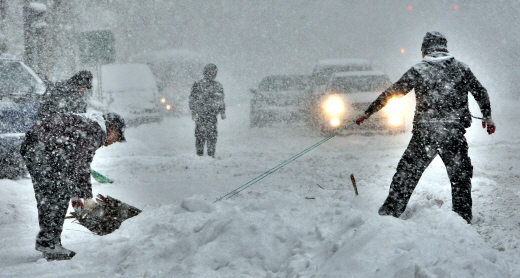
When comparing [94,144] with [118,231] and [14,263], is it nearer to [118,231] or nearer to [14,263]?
[118,231]

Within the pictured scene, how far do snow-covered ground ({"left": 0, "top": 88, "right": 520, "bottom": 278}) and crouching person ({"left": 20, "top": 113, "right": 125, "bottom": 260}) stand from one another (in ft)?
0.83

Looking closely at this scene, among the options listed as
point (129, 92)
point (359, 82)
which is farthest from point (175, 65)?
point (359, 82)

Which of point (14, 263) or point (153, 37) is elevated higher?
point (153, 37)

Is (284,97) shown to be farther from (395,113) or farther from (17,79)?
(17,79)

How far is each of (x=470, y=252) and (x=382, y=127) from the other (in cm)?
923

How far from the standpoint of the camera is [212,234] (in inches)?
167

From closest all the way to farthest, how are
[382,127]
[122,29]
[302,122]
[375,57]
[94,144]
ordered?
1. [94,144]
2. [382,127]
3. [302,122]
4. [375,57]
5. [122,29]

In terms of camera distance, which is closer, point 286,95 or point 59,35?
point 286,95

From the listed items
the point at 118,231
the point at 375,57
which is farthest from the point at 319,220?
the point at 375,57

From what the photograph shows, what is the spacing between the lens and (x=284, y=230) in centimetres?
419

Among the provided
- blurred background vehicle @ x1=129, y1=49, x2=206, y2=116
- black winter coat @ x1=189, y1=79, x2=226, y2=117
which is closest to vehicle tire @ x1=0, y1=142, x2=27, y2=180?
black winter coat @ x1=189, y1=79, x2=226, y2=117

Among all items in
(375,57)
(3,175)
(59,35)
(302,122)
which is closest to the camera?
(3,175)

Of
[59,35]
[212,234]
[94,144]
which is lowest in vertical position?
[212,234]

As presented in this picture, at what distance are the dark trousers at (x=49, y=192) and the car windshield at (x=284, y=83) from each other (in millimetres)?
10902
